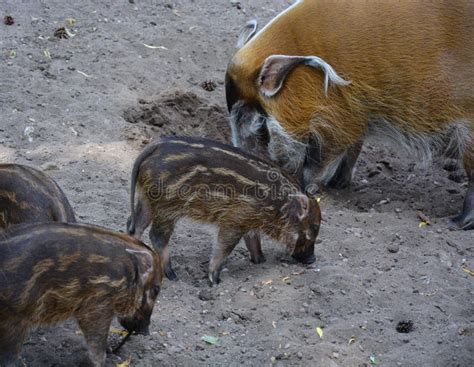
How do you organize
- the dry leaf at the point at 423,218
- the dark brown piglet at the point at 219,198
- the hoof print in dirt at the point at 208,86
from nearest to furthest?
the dark brown piglet at the point at 219,198, the dry leaf at the point at 423,218, the hoof print in dirt at the point at 208,86

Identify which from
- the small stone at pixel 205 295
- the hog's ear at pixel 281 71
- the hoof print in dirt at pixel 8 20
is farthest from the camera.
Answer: the hoof print in dirt at pixel 8 20

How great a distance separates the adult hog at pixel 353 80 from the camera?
600 cm

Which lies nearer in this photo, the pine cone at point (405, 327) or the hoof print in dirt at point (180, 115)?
the pine cone at point (405, 327)

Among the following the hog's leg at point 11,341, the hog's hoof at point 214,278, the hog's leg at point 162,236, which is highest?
the hog's leg at point 11,341

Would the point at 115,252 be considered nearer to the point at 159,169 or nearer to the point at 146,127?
the point at 159,169

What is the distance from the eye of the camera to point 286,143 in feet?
20.0

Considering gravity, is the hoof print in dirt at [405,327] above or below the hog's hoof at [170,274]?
above

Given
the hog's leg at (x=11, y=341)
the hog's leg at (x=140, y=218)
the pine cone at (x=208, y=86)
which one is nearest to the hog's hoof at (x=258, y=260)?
the hog's leg at (x=140, y=218)

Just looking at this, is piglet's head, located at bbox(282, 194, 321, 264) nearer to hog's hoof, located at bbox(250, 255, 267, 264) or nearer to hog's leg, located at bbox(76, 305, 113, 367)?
hog's hoof, located at bbox(250, 255, 267, 264)

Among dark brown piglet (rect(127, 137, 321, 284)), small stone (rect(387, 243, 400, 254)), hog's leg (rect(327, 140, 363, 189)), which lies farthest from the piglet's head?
hog's leg (rect(327, 140, 363, 189))

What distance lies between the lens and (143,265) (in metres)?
4.13

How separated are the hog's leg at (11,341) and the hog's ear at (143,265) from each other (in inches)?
22.1

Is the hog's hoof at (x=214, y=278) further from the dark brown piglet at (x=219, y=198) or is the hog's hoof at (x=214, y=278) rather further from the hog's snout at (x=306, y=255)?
the hog's snout at (x=306, y=255)

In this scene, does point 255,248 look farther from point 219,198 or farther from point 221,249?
point 219,198
